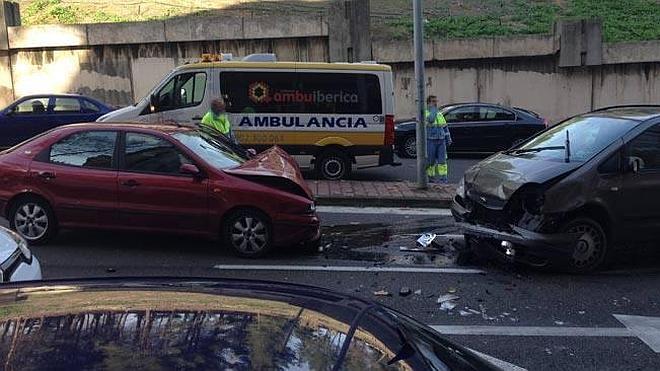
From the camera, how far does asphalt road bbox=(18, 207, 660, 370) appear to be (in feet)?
16.6

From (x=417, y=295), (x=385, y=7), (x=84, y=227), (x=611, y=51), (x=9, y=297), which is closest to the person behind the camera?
(x=9, y=297)

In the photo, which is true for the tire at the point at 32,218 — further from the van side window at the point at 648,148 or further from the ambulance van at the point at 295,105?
the van side window at the point at 648,148

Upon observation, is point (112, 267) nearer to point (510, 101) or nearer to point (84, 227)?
point (84, 227)

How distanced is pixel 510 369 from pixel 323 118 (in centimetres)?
874

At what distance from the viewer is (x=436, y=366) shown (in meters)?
2.06

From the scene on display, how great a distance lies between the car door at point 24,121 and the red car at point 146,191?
345 inches

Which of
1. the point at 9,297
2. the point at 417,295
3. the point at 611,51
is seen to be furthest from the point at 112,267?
the point at 611,51

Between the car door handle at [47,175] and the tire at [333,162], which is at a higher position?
the car door handle at [47,175]

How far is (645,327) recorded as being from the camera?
5461mm

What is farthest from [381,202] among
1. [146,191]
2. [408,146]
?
[408,146]

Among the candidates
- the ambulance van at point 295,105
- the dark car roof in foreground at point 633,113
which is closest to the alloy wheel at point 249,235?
the dark car roof in foreground at point 633,113

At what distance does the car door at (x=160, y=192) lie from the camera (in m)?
7.32

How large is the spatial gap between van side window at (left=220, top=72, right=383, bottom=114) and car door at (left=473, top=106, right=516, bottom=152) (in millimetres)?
4772

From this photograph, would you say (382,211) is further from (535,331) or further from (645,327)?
(645,327)
